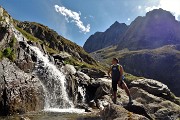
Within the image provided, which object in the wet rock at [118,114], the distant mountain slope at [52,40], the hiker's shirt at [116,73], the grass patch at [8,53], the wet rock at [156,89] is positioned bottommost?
the wet rock at [118,114]

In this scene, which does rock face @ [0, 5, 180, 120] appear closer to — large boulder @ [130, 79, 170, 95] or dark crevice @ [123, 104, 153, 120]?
dark crevice @ [123, 104, 153, 120]

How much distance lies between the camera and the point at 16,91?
114 ft

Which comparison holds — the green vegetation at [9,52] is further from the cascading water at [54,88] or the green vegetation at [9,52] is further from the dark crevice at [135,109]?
the dark crevice at [135,109]

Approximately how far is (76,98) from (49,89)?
24.7ft

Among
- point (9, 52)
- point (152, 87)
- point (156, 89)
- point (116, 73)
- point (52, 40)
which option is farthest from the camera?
point (52, 40)

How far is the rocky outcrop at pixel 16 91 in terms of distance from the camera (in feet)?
108

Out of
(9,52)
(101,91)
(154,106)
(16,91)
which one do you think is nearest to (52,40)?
(101,91)

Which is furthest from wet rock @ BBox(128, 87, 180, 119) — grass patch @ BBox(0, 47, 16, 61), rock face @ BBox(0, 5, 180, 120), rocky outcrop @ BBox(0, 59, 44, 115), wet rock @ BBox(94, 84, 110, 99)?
grass patch @ BBox(0, 47, 16, 61)

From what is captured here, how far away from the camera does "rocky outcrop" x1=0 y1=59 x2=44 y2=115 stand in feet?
108

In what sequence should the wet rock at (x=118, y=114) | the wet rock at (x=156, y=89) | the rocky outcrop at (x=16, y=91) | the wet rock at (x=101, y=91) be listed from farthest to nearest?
the wet rock at (x=156, y=89)
the wet rock at (x=101, y=91)
the rocky outcrop at (x=16, y=91)
the wet rock at (x=118, y=114)

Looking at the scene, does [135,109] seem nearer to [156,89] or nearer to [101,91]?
[101,91]

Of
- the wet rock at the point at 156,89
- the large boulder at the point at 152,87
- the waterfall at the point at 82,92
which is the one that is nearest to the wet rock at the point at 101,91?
the waterfall at the point at 82,92

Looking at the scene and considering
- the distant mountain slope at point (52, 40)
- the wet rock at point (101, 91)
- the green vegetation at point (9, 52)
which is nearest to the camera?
the green vegetation at point (9, 52)

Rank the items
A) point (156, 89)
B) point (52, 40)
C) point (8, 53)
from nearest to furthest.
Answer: point (8, 53), point (156, 89), point (52, 40)
